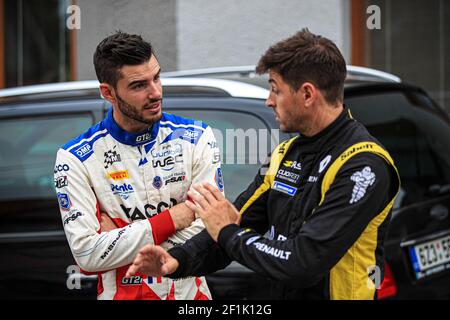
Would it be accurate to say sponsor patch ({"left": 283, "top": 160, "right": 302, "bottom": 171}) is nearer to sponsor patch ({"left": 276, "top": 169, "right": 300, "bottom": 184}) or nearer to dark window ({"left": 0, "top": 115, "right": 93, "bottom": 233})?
sponsor patch ({"left": 276, "top": 169, "right": 300, "bottom": 184})

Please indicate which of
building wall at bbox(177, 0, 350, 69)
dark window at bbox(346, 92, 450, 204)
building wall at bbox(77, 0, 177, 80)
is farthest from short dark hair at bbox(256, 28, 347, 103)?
building wall at bbox(177, 0, 350, 69)

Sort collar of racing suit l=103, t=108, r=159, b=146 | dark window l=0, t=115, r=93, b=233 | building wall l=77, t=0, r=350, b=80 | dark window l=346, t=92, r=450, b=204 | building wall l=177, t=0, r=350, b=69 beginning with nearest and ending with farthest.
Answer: collar of racing suit l=103, t=108, r=159, b=146 → dark window l=0, t=115, r=93, b=233 → dark window l=346, t=92, r=450, b=204 → building wall l=77, t=0, r=350, b=80 → building wall l=177, t=0, r=350, b=69

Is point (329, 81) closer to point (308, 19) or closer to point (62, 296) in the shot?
point (62, 296)

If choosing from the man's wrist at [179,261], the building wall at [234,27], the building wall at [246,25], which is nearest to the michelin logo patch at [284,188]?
the man's wrist at [179,261]

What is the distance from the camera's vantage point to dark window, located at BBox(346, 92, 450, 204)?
13.0 feet

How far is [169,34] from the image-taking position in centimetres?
585

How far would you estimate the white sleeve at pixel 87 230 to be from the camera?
8.81 ft

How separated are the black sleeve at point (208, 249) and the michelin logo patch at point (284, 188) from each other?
10cm

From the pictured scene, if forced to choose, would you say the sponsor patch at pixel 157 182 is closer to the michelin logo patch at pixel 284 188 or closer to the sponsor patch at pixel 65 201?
the sponsor patch at pixel 65 201

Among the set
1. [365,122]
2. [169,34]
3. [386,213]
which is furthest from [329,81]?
[169,34]

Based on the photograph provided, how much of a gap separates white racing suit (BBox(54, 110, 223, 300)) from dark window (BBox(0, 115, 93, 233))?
1.02 m

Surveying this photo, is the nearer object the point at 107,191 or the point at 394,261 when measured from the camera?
the point at 107,191

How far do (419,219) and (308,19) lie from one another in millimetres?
2834

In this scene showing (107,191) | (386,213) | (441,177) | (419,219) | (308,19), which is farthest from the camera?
(308,19)
